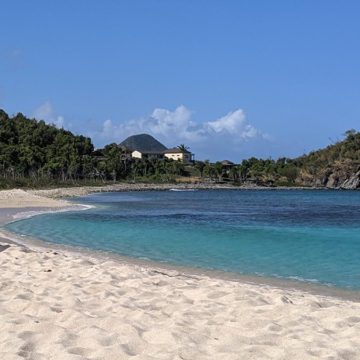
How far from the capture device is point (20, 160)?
107938mm

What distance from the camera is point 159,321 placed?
6395 mm

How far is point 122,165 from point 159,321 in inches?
5306

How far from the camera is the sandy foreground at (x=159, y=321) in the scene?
203 inches

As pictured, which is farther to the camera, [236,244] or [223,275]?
[236,244]

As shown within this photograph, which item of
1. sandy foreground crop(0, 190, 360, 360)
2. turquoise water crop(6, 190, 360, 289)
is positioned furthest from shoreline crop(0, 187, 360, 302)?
sandy foreground crop(0, 190, 360, 360)

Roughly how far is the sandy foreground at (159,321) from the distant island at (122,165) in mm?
76051

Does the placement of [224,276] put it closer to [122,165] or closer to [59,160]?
[59,160]

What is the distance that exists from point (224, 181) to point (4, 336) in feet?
499

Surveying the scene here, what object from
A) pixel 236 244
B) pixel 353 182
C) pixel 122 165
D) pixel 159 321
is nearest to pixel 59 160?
pixel 122 165

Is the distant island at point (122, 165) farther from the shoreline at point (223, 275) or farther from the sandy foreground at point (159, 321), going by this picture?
the sandy foreground at point (159, 321)

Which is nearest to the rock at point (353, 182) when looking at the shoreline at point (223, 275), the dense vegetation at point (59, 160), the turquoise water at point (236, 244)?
the dense vegetation at point (59, 160)

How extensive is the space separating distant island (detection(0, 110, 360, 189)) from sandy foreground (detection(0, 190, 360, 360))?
7605 centimetres

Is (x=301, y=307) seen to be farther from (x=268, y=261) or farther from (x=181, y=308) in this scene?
(x=268, y=261)

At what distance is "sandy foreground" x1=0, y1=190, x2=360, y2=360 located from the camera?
16.9 ft
